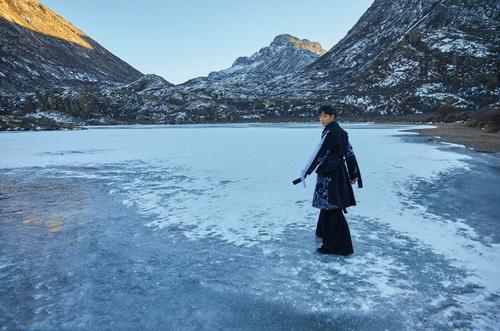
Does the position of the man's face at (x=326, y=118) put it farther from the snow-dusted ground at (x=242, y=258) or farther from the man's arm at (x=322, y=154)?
the snow-dusted ground at (x=242, y=258)

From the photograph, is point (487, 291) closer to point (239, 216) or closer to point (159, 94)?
point (239, 216)

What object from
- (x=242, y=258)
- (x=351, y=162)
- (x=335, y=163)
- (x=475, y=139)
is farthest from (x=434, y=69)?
(x=242, y=258)

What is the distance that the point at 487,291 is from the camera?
15.4ft

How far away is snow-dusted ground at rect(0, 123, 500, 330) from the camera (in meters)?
4.22

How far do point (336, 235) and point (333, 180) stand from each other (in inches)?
34.8

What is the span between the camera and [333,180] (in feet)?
20.1

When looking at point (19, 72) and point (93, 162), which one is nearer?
point (93, 162)

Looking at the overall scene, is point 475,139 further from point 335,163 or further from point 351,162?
point 335,163

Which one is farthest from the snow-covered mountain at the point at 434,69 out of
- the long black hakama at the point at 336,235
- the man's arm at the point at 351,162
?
the long black hakama at the point at 336,235

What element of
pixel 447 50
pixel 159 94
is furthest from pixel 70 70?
pixel 447 50

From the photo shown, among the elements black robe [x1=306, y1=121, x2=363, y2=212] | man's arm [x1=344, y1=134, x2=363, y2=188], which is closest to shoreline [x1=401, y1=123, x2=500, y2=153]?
man's arm [x1=344, y1=134, x2=363, y2=188]

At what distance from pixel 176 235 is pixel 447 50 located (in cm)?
13812

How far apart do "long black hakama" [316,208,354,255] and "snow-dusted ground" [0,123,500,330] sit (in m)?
0.18

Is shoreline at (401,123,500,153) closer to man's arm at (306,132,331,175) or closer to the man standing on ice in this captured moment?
the man standing on ice
